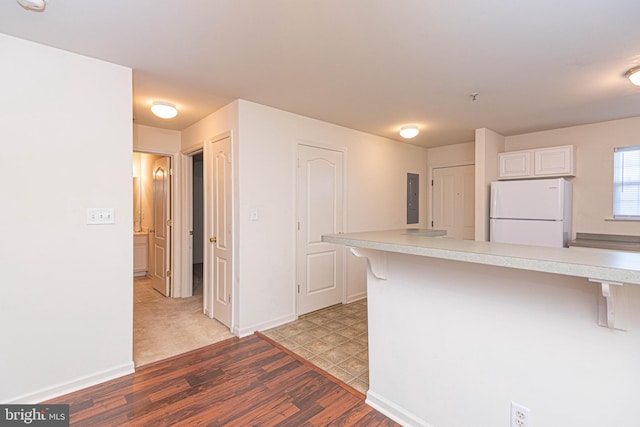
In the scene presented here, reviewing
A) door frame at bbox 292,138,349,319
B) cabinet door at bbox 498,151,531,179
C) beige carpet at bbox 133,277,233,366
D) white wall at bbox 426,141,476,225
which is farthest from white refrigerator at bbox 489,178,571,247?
beige carpet at bbox 133,277,233,366

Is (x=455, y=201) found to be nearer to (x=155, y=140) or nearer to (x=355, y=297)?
(x=355, y=297)

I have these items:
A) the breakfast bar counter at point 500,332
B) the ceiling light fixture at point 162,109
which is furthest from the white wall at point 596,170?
the ceiling light fixture at point 162,109

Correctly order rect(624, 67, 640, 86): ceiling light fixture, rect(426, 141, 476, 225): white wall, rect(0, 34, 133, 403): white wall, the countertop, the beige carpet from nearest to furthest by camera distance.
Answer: the countertop < rect(0, 34, 133, 403): white wall < rect(624, 67, 640, 86): ceiling light fixture < the beige carpet < rect(426, 141, 476, 225): white wall

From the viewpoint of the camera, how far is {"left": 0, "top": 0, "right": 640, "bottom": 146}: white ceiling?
1.64m

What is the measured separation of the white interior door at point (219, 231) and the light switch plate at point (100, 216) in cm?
107

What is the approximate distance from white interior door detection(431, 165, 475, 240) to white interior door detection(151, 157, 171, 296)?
436cm

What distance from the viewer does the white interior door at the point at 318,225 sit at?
140 inches

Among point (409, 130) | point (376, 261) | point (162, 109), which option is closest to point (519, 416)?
point (376, 261)

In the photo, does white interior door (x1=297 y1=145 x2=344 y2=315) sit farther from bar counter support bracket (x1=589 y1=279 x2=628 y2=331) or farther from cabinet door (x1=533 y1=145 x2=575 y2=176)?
bar counter support bracket (x1=589 y1=279 x2=628 y2=331)

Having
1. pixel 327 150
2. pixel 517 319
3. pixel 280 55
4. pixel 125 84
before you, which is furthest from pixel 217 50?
pixel 517 319

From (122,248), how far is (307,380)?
1.72 m

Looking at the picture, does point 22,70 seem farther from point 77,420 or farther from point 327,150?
point 327,150

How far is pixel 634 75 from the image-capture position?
231cm

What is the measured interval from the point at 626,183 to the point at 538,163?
0.92 metres
